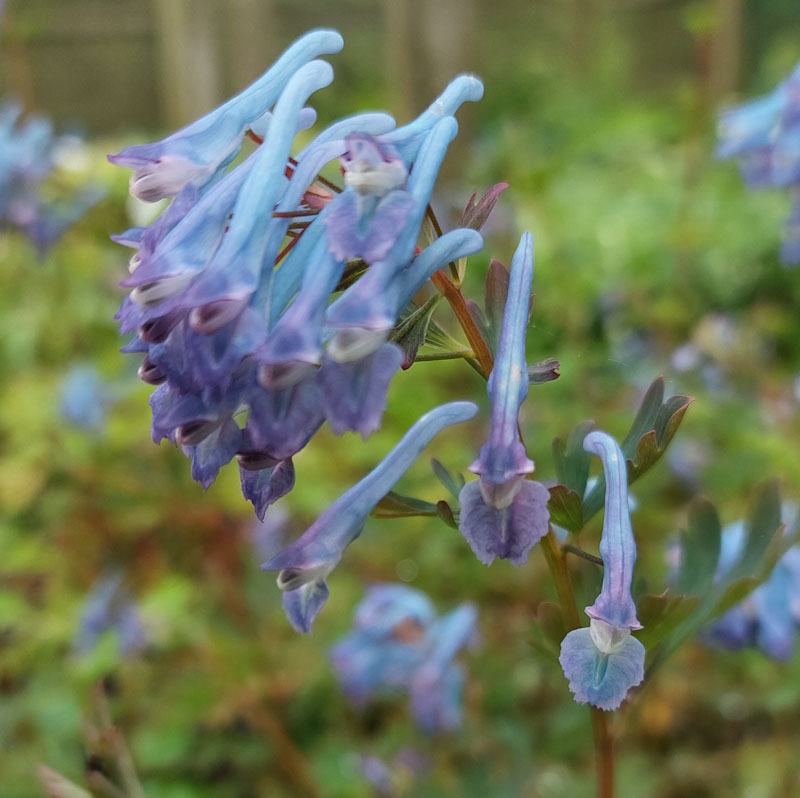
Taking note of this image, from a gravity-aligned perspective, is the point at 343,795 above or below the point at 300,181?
below

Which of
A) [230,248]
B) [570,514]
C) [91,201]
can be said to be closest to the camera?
[230,248]

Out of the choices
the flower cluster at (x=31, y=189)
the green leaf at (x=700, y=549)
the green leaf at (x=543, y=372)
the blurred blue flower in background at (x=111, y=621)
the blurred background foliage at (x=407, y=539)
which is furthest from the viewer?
the flower cluster at (x=31, y=189)

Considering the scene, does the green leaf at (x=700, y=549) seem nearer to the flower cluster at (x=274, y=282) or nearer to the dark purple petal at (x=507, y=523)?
the dark purple petal at (x=507, y=523)

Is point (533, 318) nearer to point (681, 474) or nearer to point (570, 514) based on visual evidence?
point (570, 514)

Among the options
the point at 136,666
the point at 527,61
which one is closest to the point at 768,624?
the point at 136,666

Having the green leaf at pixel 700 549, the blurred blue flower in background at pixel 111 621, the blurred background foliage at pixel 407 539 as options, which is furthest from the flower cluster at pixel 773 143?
the blurred blue flower in background at pixel 111 621

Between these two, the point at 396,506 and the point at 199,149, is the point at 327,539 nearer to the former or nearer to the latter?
the point at 396,506

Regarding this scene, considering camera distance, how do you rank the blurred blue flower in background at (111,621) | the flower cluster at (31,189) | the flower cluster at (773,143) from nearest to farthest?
the flower cluster at (773,143), the blurred blue flower in background at (111,621), the flower cluster at (31,189)
